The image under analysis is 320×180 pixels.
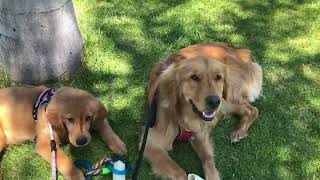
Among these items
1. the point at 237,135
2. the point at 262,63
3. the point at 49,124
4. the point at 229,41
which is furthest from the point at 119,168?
the point at 229,41

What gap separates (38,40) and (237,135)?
6.81 ft

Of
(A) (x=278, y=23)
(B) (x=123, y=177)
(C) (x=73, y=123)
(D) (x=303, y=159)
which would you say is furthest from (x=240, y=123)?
(A) (x=278, y=23)

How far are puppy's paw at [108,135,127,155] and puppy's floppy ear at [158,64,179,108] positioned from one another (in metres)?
0.53

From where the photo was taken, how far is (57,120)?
3895 millimetres

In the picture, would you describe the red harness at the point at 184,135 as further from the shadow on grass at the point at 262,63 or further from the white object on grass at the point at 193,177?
the white object on grass at the point at 193,177

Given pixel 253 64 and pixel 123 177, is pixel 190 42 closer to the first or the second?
pixel 253 64

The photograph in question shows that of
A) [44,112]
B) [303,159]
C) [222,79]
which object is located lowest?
[303,159]

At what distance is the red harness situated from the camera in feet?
13.9

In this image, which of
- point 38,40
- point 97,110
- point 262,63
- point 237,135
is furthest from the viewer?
point 262,63

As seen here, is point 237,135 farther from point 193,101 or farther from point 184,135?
point 193,101

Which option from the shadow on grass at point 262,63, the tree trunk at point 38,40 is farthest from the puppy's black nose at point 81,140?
the tree trunk at point 38,40

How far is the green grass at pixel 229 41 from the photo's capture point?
13.9 feet

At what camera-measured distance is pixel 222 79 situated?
3986 mm

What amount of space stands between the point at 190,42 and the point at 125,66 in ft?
2.97
